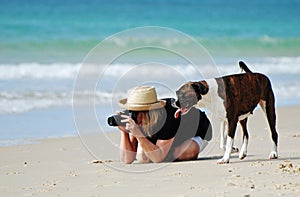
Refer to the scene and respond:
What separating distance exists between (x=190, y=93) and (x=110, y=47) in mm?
9354

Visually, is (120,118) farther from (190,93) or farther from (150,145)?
(190,93)

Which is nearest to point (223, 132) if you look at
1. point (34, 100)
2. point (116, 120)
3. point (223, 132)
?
point (223, 132)

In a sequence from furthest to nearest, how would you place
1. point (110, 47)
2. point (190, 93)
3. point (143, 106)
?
1. point (110, 47)
2. point (143, 106)
3. point (190, 93)

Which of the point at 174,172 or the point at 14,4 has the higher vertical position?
the point at 14,4

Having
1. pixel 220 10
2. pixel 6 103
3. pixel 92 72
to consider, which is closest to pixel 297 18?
pixel 220 10

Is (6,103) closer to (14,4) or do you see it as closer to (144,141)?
(144,141)

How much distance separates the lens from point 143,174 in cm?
702

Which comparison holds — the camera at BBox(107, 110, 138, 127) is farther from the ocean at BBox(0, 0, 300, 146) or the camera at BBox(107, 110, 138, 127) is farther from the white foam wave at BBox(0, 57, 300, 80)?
the white foam wave at BBox(0, 57, 300, 80)

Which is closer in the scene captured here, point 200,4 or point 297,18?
point 297,18

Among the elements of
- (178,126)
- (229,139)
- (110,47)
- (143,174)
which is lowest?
(143,174)

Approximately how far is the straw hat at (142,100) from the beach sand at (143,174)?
0.58 metres

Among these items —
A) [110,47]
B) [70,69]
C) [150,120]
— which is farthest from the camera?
[70,69]

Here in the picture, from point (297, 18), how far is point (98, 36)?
1375cm

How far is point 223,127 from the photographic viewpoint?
25.1 feet
